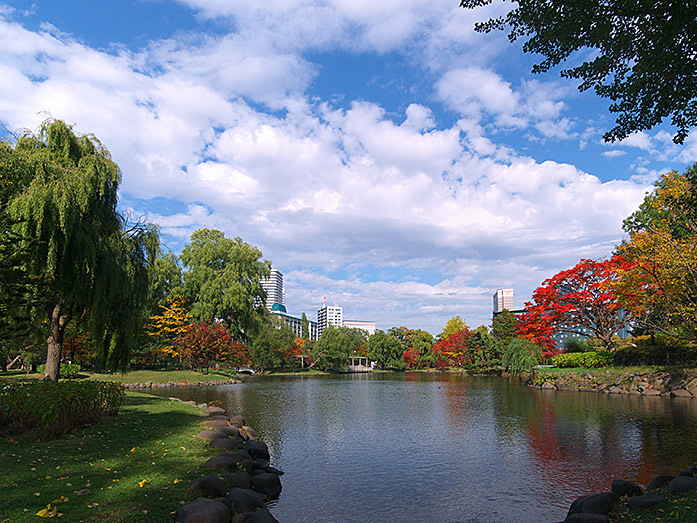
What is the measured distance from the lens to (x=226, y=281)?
39031 millimetres

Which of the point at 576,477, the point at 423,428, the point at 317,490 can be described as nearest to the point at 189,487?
the point at 317,490

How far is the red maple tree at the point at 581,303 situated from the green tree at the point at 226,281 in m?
24.5

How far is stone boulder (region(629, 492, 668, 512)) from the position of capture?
19.7 ft

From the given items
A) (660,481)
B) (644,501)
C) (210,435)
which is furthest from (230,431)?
(660,481)

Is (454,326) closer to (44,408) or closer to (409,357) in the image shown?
(409,357)

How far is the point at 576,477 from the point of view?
9164 millimetres

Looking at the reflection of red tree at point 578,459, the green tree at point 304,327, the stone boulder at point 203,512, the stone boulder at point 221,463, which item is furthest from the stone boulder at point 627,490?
the green tree at point 304,327

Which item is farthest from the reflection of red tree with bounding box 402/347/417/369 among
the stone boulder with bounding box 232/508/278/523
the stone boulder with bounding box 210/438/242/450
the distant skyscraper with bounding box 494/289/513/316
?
the distant skyscraper with bounding box 494/289/513/316

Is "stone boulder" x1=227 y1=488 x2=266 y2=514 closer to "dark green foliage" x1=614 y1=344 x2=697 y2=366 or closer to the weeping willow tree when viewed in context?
the weeping willow tree

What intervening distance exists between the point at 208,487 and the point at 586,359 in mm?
32216

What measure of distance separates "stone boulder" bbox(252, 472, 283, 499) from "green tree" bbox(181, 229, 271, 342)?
31172mm

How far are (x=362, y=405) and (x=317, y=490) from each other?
1329cm

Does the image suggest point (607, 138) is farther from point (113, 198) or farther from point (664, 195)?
point (113, 198)

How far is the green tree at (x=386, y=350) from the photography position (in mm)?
68750
